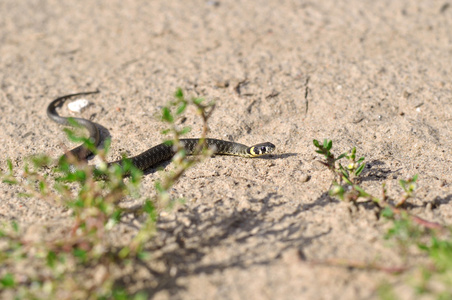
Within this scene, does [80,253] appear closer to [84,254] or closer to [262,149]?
[84,254]

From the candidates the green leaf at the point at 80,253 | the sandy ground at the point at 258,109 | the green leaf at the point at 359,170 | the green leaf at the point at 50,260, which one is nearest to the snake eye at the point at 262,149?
the sandy ground at the point at 258,109

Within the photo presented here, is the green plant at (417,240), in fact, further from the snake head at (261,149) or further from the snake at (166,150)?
the snake at (166,150)

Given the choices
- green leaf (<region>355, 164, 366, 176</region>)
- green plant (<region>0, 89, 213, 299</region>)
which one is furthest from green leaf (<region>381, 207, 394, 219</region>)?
green plant (<region>0, 89, 213, 299</region>)

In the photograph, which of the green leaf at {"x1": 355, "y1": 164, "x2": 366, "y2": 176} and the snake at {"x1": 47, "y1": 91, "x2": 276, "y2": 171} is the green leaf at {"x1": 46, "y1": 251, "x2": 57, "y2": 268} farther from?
the green leaf at {"x1": 355, "y1": 164, "x2": 366, "y2": 176}

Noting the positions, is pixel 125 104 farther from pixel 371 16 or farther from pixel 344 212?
pixel 371 16

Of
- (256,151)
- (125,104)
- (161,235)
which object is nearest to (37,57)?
(125,104)
